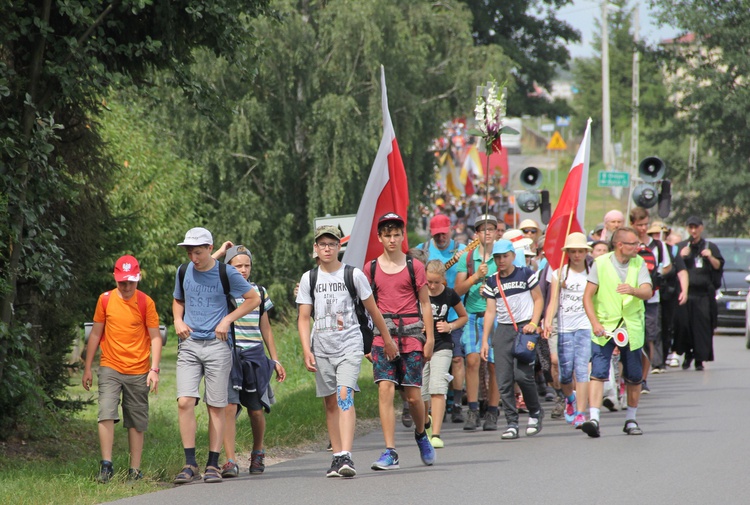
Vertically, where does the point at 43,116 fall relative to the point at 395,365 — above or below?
above

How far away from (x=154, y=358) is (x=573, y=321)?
14.2 feet

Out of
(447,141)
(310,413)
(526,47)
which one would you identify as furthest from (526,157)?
(310,413)

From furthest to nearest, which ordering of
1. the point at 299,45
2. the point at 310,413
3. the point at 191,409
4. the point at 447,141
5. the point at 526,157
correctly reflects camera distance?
the point at 526,157
the point at 447,141
the point at 299,45
the point at 310,413
the point at 191,409

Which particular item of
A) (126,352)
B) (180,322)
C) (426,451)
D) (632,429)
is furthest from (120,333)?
(632,429)

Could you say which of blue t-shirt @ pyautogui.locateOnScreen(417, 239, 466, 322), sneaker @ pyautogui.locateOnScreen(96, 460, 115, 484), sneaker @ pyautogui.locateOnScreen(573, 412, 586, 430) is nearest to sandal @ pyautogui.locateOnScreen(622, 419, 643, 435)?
sneaker @ pyautogui.locateOnScreen(573, 412, 586, 430)

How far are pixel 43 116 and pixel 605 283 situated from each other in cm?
511

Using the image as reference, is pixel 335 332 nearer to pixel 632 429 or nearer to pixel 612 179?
pixel 632 429

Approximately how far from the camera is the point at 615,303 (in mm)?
10797

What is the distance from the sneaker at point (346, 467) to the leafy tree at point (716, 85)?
130ft

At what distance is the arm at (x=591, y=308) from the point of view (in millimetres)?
10742

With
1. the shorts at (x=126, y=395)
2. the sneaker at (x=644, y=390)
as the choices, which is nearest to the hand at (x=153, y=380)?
the shorts at (x=126, y=395)

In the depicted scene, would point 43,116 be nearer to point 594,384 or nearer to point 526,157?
point 594,384

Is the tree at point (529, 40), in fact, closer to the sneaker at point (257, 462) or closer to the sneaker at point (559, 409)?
the sneaker at point (559, 409)

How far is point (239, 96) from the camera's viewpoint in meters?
29.5
